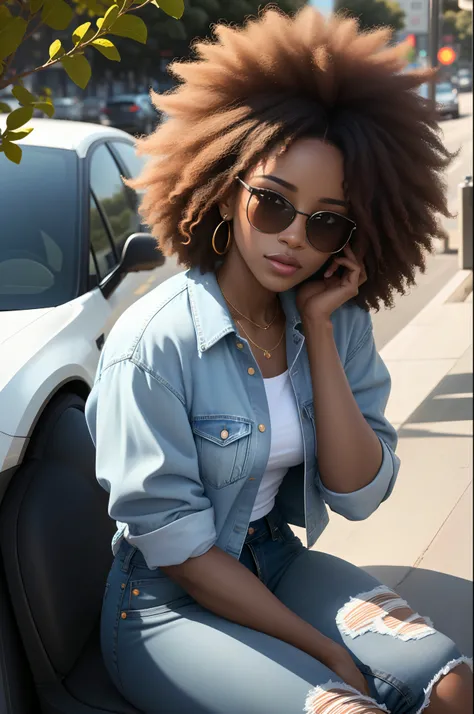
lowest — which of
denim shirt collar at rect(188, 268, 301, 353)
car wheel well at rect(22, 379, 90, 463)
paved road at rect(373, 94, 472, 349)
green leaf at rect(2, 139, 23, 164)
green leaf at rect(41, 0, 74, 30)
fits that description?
paved road at rect(373, 94, 472, 349)

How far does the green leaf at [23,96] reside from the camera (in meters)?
1.93

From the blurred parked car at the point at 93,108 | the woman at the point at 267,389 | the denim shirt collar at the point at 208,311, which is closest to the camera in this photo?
the woman at the point at 267,389

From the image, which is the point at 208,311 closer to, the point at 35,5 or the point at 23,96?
the point at 23,96

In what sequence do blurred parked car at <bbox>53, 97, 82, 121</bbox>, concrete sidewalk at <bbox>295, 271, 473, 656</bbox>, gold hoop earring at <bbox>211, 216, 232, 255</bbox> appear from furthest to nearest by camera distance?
blurred parked car at <bbox>53, 97, 82, 121</bbox> → concrete sidewalk at <bbox>295, 271, 473, 656</bbox> → gold hoop earring at <bbox>211, 216, 232, 255</bbox>

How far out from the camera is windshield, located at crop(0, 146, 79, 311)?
2906 mm

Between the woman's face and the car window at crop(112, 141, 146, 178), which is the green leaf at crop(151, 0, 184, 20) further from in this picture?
the car window at crop(112, 141, 146, 178)

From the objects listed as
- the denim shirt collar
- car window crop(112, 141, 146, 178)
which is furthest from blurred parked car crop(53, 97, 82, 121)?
the denim shirt collar

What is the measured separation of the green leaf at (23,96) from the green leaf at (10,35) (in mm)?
92

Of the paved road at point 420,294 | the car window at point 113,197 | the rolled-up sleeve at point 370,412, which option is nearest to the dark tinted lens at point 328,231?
the rolled-up sleeve at point 370,412

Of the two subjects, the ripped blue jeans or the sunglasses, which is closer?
the ripped blue jeans

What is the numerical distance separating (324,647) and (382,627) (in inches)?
7.6

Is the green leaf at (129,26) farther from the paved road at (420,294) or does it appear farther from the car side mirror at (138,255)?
the paved road at (420,294)

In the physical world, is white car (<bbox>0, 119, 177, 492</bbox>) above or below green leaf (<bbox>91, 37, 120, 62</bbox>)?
below

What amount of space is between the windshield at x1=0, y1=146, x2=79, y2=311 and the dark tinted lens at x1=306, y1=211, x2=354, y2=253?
1025 mm
